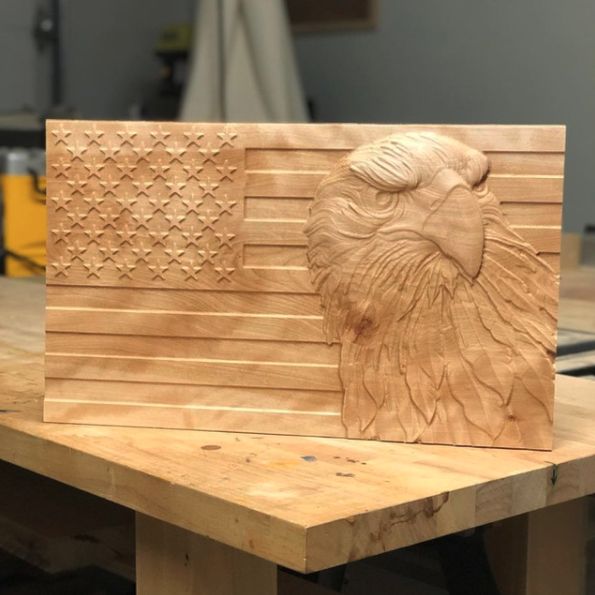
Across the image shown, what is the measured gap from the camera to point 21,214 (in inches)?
87.3

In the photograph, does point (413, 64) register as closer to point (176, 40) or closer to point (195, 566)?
point (176, 40)

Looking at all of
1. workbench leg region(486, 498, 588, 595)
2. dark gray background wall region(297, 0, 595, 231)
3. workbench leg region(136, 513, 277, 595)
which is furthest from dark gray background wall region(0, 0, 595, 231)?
workbench leg region(136, 513, 277, 595)

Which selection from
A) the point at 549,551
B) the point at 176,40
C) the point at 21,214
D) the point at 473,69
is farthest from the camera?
the point at 176,40

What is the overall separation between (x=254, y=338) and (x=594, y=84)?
266 cm

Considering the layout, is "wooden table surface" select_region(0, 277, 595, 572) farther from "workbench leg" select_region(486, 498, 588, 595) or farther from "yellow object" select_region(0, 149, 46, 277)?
"yellow object" select_region(0, 149, 46, 277)

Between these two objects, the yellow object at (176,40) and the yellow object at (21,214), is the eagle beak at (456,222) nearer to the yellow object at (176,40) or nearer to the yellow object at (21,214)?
the yellow object at (21,214)

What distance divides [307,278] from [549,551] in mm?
366

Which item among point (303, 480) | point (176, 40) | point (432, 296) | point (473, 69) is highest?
point (176, 40)

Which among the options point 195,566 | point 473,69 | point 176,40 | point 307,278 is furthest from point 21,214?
point 176,40

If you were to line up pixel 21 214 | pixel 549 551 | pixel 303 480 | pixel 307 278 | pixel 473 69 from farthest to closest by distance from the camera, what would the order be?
1. pixel 473 69
2. pixel 21 214
3. pixel 549 551
4. pixel 307 278
5. pixel 303 480

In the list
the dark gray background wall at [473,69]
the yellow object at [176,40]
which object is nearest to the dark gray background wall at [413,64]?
the dark gray background wall at [473,69]

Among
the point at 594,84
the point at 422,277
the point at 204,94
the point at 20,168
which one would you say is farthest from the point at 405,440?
the point at 594,84

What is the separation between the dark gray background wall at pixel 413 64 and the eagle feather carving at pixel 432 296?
256 centimetres

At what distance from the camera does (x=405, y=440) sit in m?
0.87
